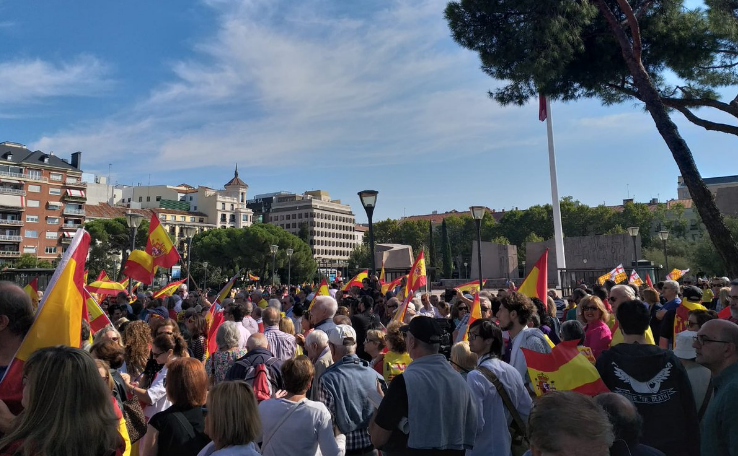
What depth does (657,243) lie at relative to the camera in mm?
56562

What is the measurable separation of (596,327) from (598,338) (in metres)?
0.14

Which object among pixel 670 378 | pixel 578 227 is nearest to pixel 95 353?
pixel 670 378

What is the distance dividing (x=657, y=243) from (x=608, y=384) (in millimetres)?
61045

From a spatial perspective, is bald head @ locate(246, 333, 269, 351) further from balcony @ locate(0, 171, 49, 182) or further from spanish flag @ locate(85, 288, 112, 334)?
balcony @ locate(0, 171, 49, 182)

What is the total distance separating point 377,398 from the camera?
4043 millimetres

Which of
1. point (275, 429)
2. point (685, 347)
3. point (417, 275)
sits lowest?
point (275, 429)

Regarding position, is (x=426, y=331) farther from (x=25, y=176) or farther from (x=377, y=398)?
(x=25, y=176)

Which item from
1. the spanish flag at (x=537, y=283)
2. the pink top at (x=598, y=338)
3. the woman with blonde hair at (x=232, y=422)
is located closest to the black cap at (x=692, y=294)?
the spanish flag at (x=537, y=283)

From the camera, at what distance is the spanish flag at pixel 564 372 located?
3473 millimetres

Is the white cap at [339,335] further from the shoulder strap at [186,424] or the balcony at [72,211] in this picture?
the balcony at [72,211]

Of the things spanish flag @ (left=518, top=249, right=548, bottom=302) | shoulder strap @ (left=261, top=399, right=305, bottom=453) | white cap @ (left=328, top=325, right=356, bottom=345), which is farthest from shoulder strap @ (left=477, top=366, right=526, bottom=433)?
spanish flag @ (left=518, top=249, right=548, bottom=302)

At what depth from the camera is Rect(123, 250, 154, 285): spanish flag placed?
12.0 m

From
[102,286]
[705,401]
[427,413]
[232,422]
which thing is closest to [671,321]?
[705,401]

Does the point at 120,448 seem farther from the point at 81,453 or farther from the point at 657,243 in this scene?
the point at 657,243
